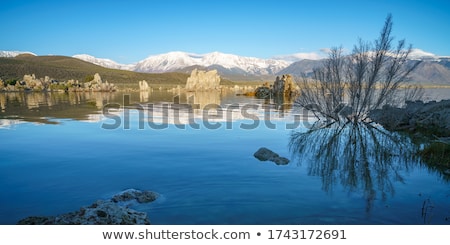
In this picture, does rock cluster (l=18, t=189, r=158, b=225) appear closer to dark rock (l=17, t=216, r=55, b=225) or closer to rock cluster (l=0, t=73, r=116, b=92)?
dark rock (l=17, t=216, r=55, b=225)

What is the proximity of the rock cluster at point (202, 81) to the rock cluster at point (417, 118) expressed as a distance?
70742mm

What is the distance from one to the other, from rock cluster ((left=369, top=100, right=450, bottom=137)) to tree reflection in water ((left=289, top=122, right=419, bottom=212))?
1.32 meters

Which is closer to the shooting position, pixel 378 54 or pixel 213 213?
pixel 213 213

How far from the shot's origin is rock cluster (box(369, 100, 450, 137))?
45.6 feet

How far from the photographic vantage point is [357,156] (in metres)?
9.35

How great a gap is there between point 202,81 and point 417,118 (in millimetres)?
74274

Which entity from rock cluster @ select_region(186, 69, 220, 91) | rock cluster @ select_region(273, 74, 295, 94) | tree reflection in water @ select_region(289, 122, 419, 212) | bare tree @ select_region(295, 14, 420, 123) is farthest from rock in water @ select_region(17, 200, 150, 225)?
rock cluster @ select_region(186, 69, 220, 91)

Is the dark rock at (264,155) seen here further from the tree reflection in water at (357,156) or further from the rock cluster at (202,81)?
the rock cluster at (202,81)

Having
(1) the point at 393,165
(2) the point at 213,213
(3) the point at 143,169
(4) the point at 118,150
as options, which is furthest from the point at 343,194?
(4) the point at 118,150

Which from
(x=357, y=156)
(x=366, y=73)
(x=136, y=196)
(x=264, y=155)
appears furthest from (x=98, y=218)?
(x=366, y=73)

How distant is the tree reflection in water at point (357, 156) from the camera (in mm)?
6781

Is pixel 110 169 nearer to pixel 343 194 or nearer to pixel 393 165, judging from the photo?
pixel 343 194

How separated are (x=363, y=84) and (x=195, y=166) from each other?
1019 centimetres

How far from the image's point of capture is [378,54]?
13.8 meters
